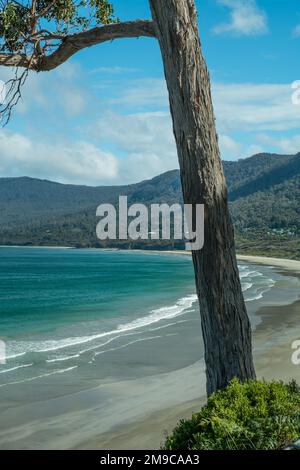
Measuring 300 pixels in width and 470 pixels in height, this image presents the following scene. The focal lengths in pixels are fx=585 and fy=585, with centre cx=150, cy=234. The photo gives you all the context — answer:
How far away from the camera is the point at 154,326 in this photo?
82.2 feet

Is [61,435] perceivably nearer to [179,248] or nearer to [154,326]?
[154,326]

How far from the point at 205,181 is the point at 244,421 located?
220cm

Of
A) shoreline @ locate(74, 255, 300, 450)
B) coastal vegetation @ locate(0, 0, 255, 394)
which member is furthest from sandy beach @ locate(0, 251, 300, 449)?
coastal vegetation @ locate(0, 0, 255, 394)

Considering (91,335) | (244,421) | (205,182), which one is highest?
(205,182)

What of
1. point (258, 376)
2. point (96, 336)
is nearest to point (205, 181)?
point (258, 376)

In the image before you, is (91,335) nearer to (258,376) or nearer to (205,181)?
(258,376)

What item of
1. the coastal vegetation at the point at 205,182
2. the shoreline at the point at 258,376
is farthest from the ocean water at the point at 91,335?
the coastal vegetation at the point at 205,182

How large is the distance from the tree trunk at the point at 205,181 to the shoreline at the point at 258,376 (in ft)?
5.47

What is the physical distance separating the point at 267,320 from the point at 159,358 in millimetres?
9908

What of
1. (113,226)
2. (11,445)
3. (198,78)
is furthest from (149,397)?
(113,226)

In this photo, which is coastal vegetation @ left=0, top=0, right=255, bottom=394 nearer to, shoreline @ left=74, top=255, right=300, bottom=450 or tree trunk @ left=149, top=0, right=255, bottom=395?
tree trunk @ left=149, top=0, right=255, bottom=395

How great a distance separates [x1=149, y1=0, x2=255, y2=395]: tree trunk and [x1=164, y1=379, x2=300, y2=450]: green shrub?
1.26 ft

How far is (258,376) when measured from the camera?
14.7m

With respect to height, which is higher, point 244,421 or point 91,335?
point 244,421
